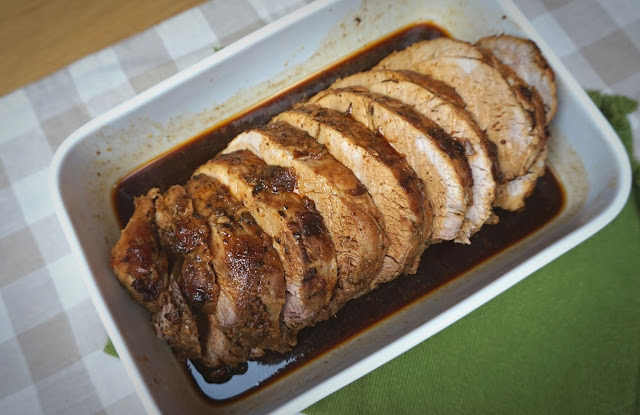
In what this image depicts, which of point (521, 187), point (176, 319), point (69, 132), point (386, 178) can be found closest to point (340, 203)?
point (386, 178)

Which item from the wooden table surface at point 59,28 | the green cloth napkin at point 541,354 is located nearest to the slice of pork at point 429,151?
the green cloth napkin at point 541,354

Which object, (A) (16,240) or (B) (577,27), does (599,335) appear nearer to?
(B) (577,27)

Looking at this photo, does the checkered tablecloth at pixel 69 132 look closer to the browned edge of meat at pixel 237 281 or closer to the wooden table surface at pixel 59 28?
the wooden table surface at pixel 59 28

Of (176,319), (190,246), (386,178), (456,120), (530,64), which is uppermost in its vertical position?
(530,64)

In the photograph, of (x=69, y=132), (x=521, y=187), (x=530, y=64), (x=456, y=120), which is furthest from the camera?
(x=69, y=132)

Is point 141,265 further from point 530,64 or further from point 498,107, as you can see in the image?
point 530,64

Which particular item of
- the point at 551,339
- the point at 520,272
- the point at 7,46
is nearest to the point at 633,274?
the point at 551,339

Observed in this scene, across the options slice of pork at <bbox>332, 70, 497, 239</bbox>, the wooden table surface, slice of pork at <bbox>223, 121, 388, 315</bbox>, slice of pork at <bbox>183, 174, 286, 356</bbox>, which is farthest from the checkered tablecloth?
slice of pork at <bbox>223, 121, 388, 315</bbox>

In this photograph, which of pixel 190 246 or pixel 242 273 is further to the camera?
pixel 190 246
